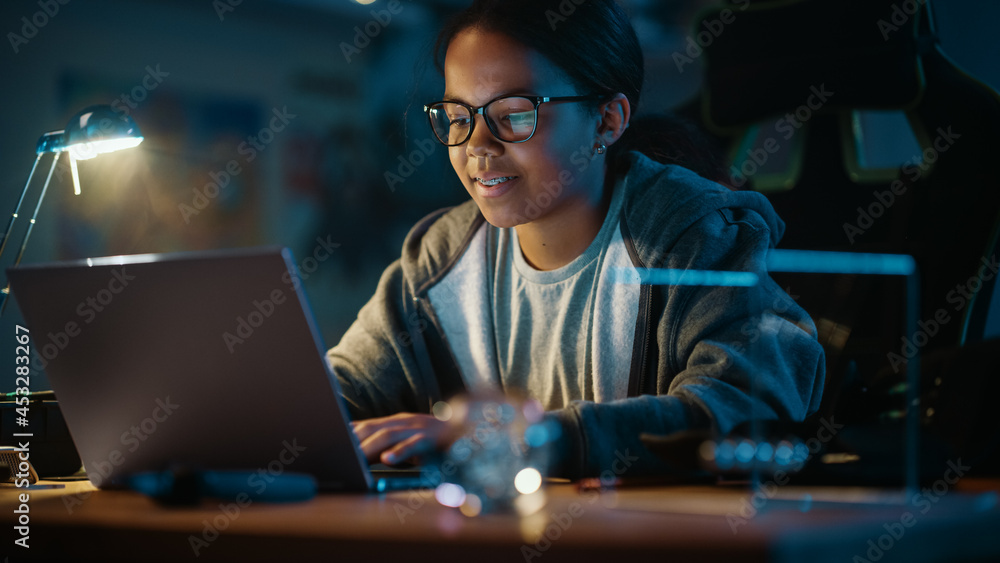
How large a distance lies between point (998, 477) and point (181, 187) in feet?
8.60

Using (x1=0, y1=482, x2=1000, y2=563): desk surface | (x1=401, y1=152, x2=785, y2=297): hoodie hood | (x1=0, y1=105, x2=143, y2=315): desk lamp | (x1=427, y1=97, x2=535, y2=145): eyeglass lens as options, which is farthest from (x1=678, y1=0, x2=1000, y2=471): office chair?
(x1=0, y1=105, x2=143, y2=315): desk lamp

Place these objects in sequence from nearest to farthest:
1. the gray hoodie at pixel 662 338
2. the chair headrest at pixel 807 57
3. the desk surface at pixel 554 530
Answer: the desk surface at pixel 554 530 < the gray hoodie at pixel 662 338 < the chair headrest at pixel 807 57

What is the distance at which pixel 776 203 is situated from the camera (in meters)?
1.42

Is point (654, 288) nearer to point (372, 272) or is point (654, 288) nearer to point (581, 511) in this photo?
point (581, 511)

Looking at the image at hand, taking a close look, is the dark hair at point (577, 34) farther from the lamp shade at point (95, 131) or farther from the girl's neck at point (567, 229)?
the lamp shade at point (95, 131)

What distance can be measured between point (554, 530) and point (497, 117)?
35.9 inches

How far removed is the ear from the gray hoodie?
54 mm

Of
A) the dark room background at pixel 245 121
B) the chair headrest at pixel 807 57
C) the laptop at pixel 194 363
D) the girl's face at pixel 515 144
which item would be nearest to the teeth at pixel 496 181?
the girl's face at pixel 515 144

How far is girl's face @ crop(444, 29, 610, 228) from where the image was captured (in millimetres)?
1402

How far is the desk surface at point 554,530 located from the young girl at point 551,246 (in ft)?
1.47

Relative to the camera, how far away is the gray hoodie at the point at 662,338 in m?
0.89

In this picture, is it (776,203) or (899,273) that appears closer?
(899,273)

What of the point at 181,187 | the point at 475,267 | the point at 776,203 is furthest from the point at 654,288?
the point at 181,187

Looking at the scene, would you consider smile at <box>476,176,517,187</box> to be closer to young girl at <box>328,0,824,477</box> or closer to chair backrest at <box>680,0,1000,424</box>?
young girl at <box>328,0,824,477</box>
